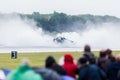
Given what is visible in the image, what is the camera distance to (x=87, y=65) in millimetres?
12805

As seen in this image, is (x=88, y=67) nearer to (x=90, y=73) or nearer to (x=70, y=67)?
(x=90, y=73)

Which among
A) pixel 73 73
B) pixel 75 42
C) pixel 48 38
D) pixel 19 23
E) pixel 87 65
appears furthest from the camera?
pixel 19 23

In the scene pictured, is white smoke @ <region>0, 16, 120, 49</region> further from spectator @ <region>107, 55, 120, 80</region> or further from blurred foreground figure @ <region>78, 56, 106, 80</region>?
blurred foreground figure @ <region>78, 56, 106, 80</region>

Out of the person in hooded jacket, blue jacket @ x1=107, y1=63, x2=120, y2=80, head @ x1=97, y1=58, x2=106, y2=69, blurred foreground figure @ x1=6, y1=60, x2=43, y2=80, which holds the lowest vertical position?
blue jacket @ x1=107, y1=63, x2=120, y2=80

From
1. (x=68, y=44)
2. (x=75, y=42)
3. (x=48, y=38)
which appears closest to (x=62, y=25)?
(x=48, y=38)

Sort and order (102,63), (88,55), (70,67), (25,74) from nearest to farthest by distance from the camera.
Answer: (25,74)
(70,67)
(102,63)
(88,55)

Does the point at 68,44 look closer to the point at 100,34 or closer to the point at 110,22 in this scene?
the point at 100,34

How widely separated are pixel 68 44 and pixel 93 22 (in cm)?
3663

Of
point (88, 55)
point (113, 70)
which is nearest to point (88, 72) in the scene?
point (113, 70)

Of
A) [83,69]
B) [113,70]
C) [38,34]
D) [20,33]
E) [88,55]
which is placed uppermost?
[88,55]

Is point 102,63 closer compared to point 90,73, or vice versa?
point 90,73

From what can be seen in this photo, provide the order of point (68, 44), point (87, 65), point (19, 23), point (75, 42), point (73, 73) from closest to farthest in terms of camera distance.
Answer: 1. point (87, 65)
2. point (73, 73)
3. point (68, 44)
4. point (75, 42)
5. point (19, 23)

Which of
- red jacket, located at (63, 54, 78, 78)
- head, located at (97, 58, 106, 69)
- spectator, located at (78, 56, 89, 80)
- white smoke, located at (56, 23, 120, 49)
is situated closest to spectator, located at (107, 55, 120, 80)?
head, located at (97, 58, 106, 69)

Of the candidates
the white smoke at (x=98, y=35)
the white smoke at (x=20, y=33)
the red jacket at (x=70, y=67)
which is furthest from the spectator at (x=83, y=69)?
the white smoke at (x=20, y=33)
